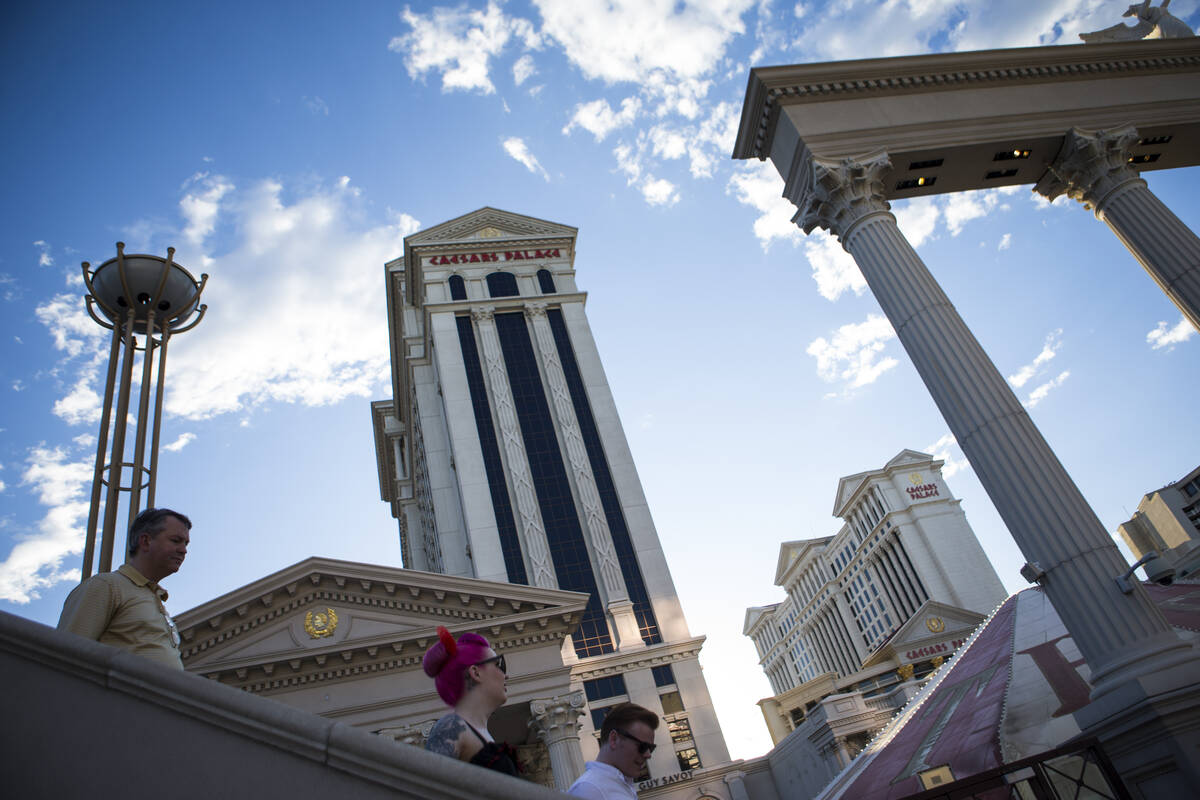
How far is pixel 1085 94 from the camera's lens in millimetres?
14711

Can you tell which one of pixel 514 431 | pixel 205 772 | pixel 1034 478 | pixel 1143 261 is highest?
pixel 514 431

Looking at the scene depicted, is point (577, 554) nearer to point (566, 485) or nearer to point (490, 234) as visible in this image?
point (566, 485)

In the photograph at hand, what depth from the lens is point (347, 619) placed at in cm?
2189

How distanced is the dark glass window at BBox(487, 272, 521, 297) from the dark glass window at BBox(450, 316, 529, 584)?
2795 millimetres

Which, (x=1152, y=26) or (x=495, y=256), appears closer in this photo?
(x=1152, y=26)

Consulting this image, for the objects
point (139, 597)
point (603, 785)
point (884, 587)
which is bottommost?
point (603, 785)

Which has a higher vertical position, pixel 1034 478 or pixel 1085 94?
pixel 1085 94

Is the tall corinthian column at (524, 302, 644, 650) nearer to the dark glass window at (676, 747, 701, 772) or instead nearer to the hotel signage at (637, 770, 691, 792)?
the dark glass window at (676, 747, 701, 772)

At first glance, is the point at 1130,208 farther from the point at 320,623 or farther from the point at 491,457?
the point at 491,457

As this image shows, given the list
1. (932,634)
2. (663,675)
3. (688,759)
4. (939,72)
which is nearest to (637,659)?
(663,675)

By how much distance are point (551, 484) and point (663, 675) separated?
12.6 m

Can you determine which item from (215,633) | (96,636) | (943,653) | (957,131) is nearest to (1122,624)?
(957,131)

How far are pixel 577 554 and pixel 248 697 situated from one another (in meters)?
38.8

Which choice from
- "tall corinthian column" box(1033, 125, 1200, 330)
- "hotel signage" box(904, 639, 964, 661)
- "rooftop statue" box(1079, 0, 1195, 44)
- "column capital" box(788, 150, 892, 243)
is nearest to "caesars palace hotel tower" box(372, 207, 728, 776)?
"hotel signage" box(904, 639, 964, 661)
